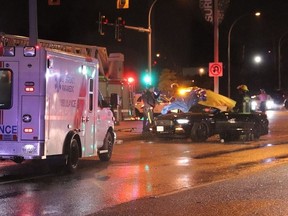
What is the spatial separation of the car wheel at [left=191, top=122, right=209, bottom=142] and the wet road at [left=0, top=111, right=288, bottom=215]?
1.89 metres

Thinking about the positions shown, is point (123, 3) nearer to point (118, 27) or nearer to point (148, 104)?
point (148, 104)

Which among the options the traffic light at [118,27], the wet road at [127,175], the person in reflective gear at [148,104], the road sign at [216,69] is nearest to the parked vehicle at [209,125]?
the wet road at [127,175]

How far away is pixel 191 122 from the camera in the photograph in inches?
805

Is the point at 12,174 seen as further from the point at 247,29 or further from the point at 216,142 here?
the point at 247,29

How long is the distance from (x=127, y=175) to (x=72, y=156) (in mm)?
1367

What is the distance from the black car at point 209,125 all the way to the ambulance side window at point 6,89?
10.1 m

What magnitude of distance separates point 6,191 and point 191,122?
37.6 feet

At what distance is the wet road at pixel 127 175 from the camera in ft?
28.7

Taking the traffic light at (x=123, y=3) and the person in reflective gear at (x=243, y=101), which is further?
the traffic light at (x=123, y=3)

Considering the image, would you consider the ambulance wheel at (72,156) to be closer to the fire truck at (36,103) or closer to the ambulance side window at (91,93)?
the fire truck at (36,103)

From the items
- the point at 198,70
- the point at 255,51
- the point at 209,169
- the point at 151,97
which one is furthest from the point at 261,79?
the point at 209,169

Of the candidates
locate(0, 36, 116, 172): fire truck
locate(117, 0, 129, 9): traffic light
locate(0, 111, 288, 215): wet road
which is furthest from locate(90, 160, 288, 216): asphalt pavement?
locate(117, 0, 129, 9): traffic light

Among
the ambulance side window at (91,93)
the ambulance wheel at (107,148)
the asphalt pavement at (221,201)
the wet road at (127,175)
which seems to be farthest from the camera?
the ambulance wheel at (107,148)

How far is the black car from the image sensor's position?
20.2 metres
